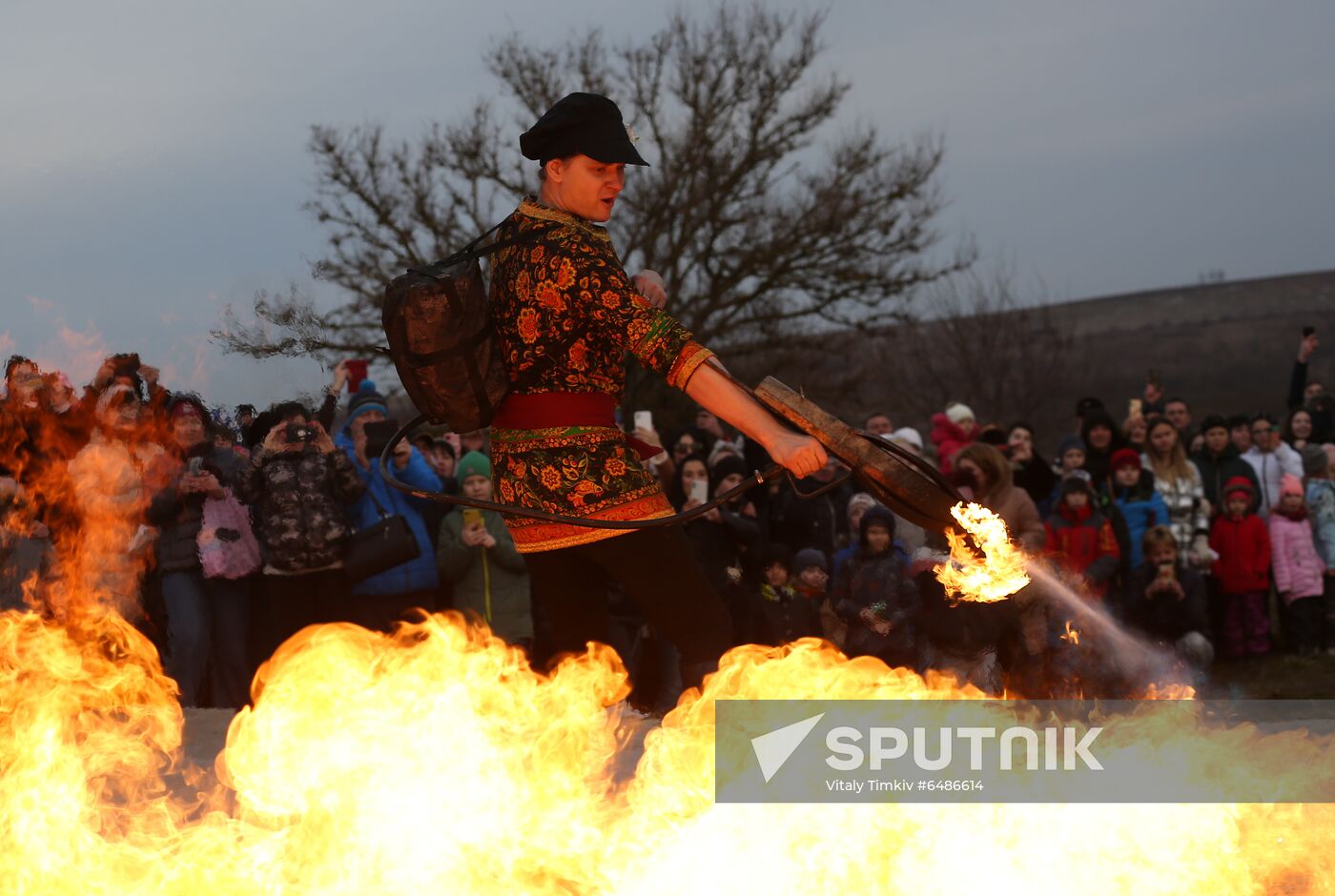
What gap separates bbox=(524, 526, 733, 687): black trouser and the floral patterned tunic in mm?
59

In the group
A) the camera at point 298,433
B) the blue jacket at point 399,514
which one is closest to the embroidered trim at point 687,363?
the camera at point 298,433

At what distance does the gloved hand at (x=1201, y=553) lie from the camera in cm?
820

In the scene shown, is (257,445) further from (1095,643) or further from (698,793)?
(1095,643)

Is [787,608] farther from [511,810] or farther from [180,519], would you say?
[511,810]

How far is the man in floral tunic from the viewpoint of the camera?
340 cm

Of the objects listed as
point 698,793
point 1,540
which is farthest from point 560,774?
point 1,540

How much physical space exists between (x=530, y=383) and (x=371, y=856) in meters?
1.20

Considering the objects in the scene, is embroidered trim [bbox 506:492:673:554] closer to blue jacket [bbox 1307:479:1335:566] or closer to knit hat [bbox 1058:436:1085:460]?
knit hat [bbox 1058:436:1085:460]

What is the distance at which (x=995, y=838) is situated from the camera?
11.1 feet

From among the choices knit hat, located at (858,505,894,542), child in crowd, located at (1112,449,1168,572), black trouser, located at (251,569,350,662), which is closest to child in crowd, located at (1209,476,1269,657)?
child in crowd, located at (1112,449,1168,572)

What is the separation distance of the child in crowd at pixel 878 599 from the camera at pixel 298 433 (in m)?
2.52

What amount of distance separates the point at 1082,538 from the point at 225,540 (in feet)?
14.1

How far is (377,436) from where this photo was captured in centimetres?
661

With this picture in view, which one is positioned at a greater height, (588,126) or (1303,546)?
(588,126)
